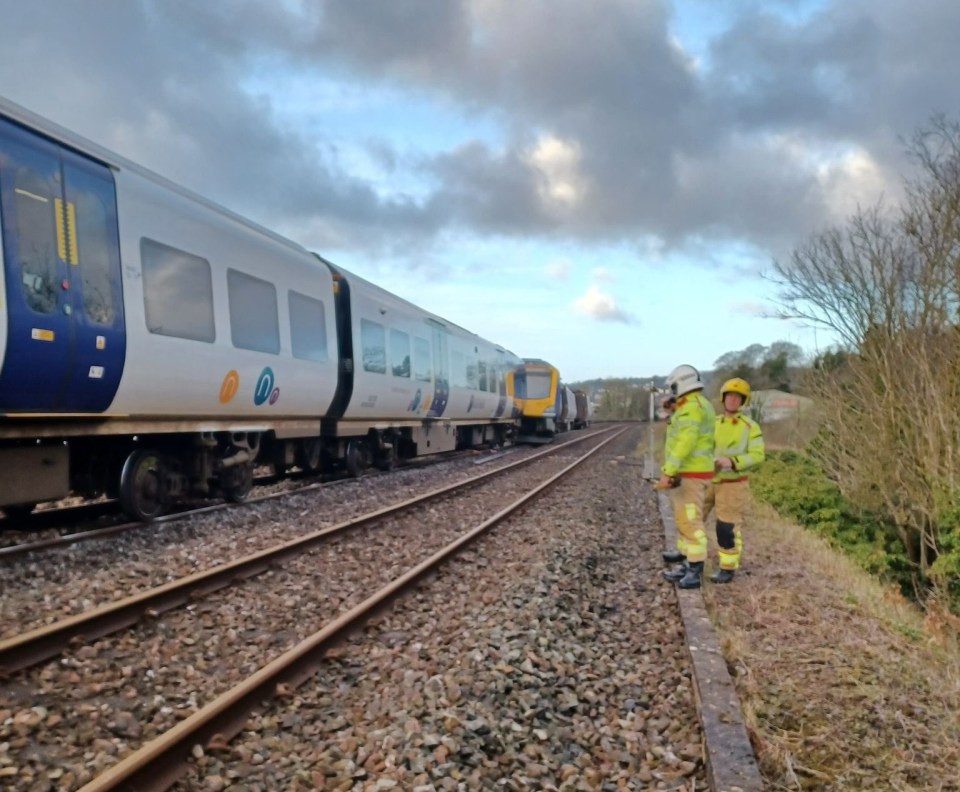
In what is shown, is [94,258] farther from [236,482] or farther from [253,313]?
[236,482]

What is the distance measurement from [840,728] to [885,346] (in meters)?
11.5

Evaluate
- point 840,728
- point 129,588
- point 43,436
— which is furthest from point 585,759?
point 43,436

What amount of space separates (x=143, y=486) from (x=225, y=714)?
188 inches

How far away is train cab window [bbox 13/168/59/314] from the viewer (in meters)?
5.79

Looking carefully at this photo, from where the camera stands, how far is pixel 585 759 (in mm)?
3473

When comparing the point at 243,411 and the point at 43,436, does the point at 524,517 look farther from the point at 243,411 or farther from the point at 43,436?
the point at 43,436

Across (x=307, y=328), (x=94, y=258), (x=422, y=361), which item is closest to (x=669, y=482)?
(x=94, y=258)

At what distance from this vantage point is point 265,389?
937 centimetres

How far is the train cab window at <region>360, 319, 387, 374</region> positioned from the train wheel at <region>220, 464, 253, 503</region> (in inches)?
132

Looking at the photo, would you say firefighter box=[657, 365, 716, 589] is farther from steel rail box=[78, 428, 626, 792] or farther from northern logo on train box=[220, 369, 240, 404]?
northern logo on train box=[220, 369, 240, 404]

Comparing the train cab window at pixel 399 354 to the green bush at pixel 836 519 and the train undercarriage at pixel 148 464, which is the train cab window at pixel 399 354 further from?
the green bush at pixel 836 519

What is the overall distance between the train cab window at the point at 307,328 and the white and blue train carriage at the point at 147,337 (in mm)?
30

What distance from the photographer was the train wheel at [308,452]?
38.4 feet

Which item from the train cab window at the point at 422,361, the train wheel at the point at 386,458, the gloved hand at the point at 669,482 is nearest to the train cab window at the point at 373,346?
the train cab window at the point at 422,361
